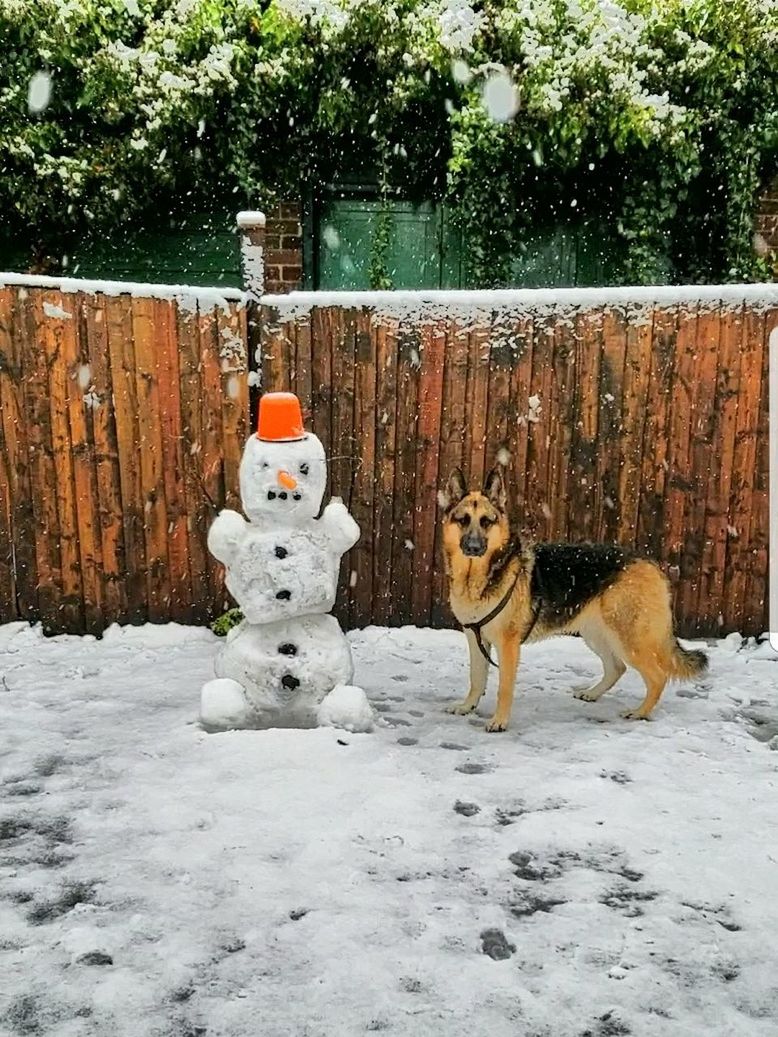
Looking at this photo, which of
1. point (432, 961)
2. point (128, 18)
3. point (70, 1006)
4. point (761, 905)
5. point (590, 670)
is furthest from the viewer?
point (128, 18)

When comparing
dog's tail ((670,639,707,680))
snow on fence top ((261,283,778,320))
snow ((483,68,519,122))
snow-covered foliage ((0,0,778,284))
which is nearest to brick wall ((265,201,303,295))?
snow-covered foliage ((0,0,778,284))

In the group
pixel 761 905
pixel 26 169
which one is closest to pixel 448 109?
pixel 26 169

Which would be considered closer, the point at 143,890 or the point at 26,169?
the point at 143,890

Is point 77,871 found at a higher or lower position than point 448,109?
lower

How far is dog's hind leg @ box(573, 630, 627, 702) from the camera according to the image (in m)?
4.55

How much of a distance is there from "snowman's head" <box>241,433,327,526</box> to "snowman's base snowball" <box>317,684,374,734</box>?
0.84 metres

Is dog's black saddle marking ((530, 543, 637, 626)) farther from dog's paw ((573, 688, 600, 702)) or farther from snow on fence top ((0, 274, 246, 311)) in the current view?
snow on fence top ((0, 274, 246, 311))

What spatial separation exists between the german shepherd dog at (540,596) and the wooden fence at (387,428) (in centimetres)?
107

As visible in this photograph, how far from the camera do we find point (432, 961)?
2.52 meters

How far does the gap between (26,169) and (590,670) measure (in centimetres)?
656

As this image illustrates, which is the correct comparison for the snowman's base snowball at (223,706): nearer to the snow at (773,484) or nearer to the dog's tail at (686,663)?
the dog's tail at (686,663)

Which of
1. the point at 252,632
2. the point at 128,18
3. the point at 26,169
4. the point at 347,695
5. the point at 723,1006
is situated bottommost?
the point at 723,1006

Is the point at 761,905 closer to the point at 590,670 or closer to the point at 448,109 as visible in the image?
the point at 590,670

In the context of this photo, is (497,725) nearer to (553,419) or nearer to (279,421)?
(279,421)
